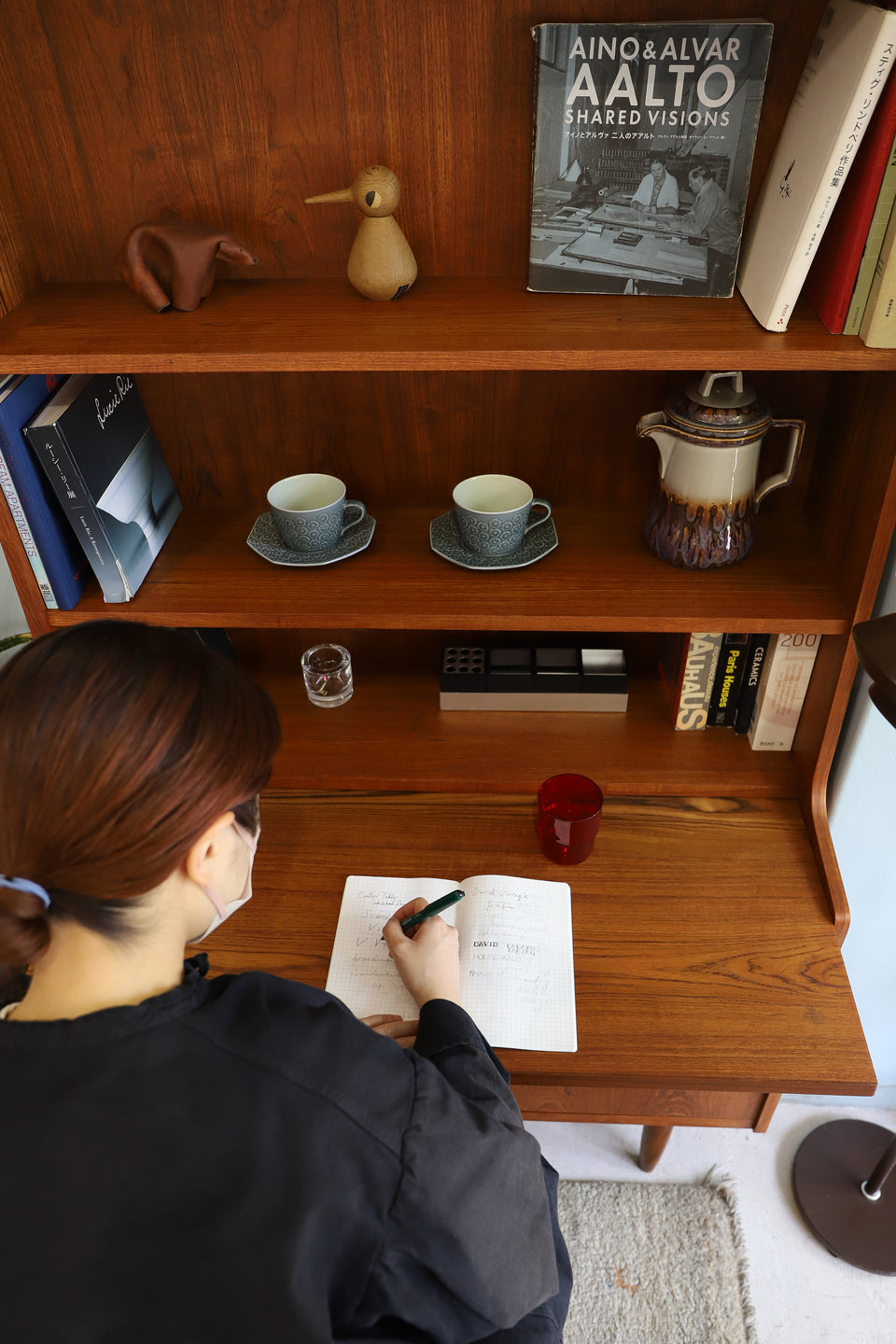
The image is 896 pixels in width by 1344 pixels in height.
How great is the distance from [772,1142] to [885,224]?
1.64 m

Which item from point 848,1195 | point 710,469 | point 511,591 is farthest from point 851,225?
point 848,1195

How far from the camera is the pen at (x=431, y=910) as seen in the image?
1180 millimetres

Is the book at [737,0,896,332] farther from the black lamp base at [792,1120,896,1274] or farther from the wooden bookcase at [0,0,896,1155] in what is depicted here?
the black lamp base at [792,1120,896,1274]

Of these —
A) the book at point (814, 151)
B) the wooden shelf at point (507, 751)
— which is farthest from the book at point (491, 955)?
the book at point (814, 151)

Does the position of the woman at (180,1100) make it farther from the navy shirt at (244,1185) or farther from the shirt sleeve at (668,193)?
the shirt sleeve at (668,193)

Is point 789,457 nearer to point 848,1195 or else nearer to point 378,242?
point 378,242

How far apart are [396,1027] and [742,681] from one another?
720 mm

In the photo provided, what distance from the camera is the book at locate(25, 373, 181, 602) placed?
3.65 ft

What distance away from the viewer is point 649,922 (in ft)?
4.10

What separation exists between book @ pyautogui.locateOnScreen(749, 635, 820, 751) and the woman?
2.47ft

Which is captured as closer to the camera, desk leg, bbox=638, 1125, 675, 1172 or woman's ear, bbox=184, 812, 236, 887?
woman's ear, bbox=184, 812, 236, 887

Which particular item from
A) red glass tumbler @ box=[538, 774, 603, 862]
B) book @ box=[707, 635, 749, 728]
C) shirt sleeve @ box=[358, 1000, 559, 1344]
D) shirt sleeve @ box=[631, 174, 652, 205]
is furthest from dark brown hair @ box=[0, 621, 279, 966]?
book @ box=[707, 635, 749, 728]

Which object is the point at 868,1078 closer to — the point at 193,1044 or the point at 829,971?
the point at 829,971

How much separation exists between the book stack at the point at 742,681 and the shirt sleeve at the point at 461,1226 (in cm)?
71
